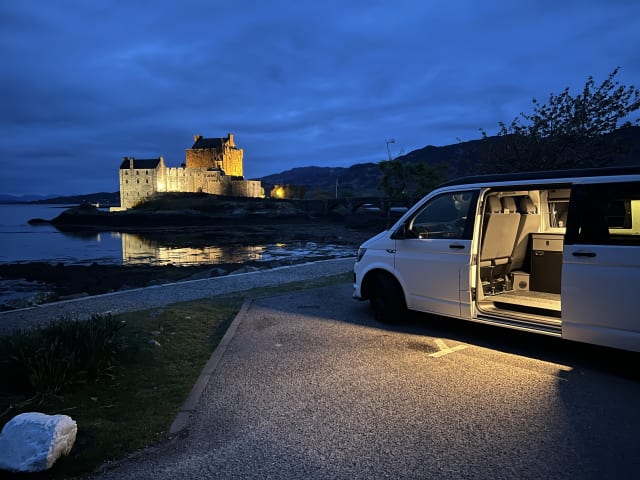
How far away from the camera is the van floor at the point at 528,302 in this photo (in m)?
6.24

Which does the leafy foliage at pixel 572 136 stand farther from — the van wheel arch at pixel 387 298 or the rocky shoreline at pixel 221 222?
the rocky shoreline at pixel 221 222

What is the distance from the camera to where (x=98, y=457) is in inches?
140

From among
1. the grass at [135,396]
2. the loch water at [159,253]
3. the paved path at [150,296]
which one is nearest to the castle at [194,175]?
the loch water at [159,253]

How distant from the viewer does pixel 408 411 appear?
14.6 ft

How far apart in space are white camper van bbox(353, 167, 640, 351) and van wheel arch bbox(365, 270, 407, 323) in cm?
2

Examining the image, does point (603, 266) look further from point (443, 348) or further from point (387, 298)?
point (387, 298)

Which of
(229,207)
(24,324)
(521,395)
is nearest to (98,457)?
(521,395)

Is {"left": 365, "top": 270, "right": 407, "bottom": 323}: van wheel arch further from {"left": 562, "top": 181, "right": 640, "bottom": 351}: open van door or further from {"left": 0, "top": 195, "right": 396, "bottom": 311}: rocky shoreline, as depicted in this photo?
{"left": 0, "top": 195, "right": 396, "bottom": 311}: rocky shoreline

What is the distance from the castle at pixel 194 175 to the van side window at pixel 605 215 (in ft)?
325

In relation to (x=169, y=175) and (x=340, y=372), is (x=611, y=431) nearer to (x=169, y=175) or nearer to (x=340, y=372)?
(x=340, y=372)

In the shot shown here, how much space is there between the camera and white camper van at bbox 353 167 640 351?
16.7 feet

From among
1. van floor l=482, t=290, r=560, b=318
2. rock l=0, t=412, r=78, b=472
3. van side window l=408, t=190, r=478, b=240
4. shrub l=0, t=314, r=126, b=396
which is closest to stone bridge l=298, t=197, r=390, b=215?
van side window l=408, t=190, r=478, b=240

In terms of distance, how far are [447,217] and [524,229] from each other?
1.27 meters

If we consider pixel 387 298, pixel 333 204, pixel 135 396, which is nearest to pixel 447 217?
pixel 387 298
